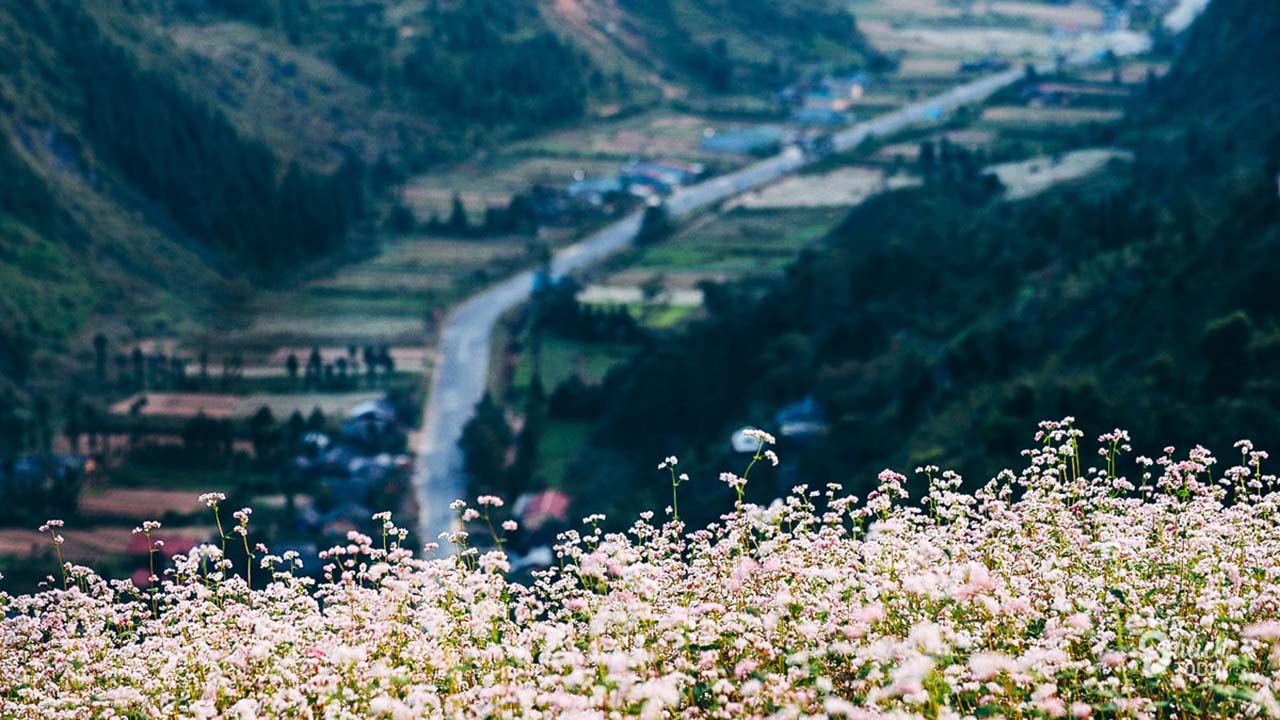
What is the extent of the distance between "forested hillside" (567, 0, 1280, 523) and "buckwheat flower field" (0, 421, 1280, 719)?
14620mm

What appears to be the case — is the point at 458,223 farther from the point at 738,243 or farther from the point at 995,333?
the point at 995,333

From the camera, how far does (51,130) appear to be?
198ft

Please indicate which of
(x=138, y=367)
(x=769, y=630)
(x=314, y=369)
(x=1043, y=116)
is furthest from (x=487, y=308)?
(x=769, y=630)

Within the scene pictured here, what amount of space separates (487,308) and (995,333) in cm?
2725

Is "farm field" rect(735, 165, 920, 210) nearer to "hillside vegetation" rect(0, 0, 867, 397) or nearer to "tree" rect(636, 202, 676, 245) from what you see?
"tree" rect(636, 202, 676, 245)

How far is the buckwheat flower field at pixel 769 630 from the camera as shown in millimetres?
6453

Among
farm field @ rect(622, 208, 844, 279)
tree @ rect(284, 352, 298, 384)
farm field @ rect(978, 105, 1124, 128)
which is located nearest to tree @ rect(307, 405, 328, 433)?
tree @ rect(284, 352, 298, 384)

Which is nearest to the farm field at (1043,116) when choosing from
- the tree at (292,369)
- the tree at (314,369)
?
the tree at (314,369)

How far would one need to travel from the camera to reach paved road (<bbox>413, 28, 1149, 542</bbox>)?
3912cm

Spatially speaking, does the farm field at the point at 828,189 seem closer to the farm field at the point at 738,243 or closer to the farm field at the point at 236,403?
the farm field at the point at 738,243

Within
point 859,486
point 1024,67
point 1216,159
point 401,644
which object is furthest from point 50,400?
point 1024,67

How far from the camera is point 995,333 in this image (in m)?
33.8

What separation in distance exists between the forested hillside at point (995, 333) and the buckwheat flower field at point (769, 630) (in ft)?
48.0

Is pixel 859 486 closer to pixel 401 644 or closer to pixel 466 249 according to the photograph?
pixel 401 644
